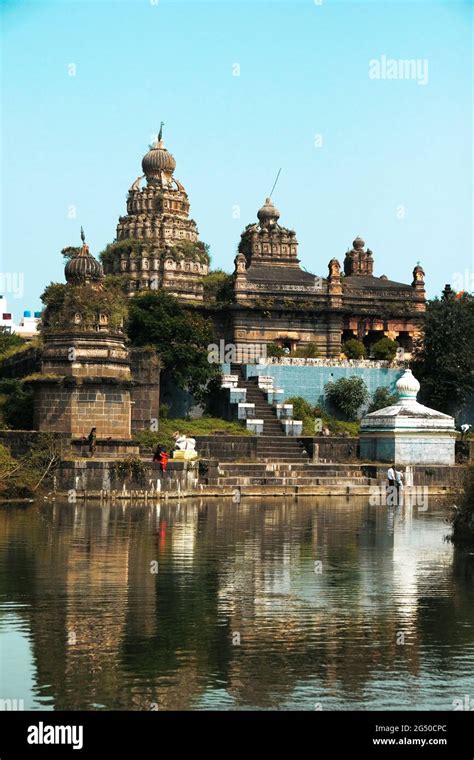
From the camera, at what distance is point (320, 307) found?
7219 cm

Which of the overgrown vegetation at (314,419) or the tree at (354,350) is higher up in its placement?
the tree at (354,350)

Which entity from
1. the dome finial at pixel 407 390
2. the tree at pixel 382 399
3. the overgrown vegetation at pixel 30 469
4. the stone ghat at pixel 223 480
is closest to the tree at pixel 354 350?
the tree at pixel 382 399

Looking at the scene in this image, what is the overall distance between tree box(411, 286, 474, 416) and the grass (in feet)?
35.7

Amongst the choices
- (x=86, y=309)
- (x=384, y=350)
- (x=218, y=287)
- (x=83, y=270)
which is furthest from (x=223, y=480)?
(x=218, y=287)

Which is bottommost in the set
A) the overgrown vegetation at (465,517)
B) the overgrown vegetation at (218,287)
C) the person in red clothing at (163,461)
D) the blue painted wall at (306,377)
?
the overgrown vegetation at (465,517)

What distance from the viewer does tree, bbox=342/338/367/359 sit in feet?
230

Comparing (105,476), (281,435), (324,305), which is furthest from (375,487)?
(324,305)

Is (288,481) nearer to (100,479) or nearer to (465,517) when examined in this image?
(100,479)

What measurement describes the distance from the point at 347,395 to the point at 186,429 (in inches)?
448

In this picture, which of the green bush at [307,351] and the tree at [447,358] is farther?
the green bush at [307,351]

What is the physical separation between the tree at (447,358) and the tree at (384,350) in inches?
150

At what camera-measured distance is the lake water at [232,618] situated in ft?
52.7

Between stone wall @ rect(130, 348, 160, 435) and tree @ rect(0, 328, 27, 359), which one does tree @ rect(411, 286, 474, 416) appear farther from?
tree @ rect(0, 328, 27, 359)

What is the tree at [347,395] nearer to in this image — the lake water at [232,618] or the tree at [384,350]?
the tree at [384,350]
